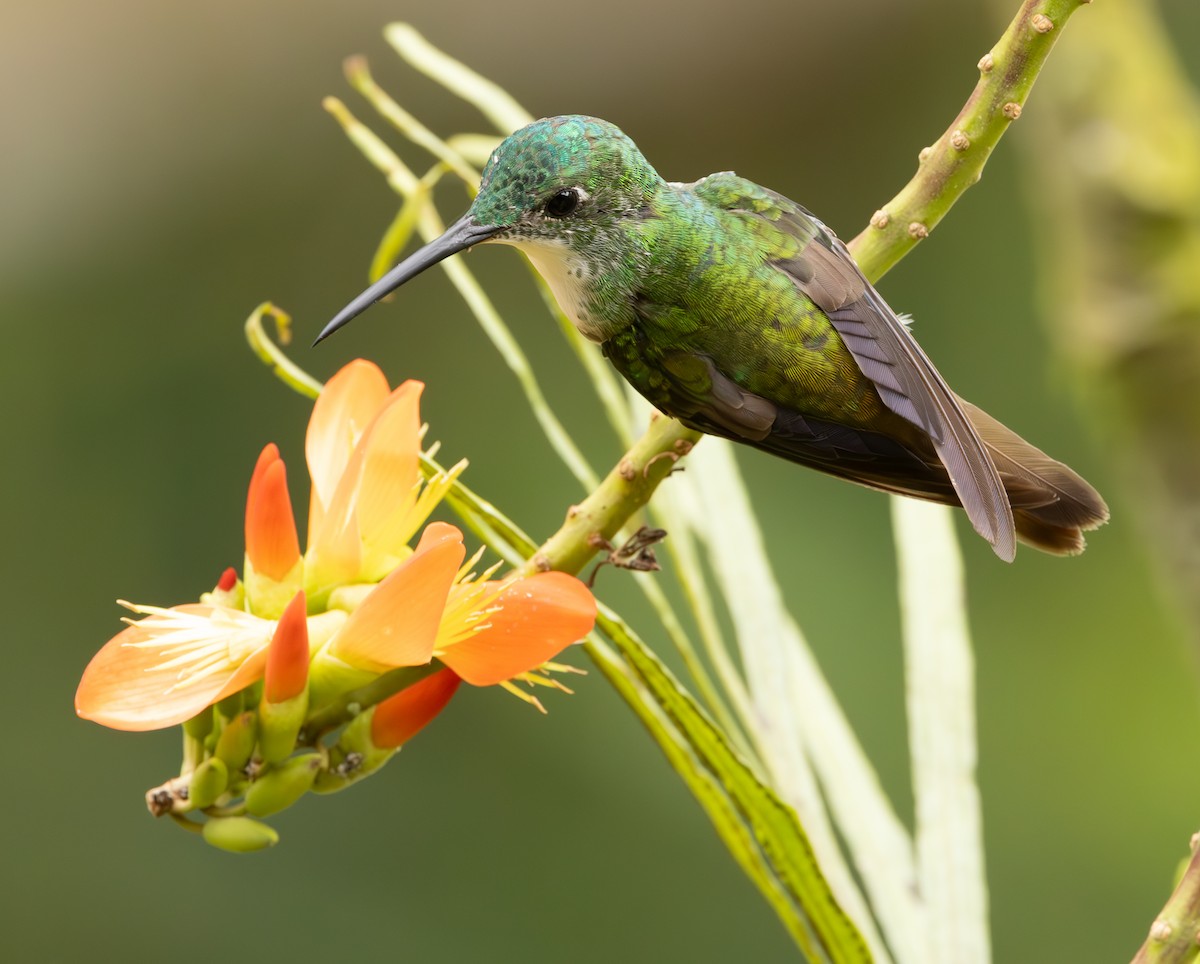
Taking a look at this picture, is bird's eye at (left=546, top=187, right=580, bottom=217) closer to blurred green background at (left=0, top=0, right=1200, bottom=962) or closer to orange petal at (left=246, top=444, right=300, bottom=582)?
orange petal at (left=246, top=444, right=300, bottom=582)

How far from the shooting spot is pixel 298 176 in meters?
3.91

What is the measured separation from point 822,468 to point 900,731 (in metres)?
2.15

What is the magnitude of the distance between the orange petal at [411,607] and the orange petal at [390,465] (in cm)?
7

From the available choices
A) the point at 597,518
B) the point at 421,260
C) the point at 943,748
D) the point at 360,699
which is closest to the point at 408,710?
the point at 360,699

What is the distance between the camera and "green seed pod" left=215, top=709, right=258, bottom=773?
2.18 ft

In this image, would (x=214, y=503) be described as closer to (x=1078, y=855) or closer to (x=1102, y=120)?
(x=1078, y=855)

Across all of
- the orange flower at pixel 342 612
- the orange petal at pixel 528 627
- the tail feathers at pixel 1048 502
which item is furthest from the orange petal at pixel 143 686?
the tail feathers at pixel 1048 502

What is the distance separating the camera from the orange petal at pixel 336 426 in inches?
29.1

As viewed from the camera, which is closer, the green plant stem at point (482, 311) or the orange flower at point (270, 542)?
the orange flower at point (270, 542)

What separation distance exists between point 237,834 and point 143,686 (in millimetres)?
82

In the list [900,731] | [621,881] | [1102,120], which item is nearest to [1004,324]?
[900,731]

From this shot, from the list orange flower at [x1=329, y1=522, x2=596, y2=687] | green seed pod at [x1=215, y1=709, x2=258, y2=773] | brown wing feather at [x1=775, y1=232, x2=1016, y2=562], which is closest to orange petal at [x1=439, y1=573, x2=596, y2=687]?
orange flower at [x1=329, y1=522, x2=596, y2=687]

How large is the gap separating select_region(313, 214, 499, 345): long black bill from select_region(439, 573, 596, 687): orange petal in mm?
163

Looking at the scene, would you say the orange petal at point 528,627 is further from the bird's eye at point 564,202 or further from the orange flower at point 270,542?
the bird's eye at point 564,202
